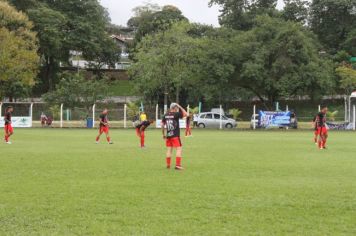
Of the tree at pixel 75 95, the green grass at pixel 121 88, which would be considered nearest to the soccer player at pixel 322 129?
the tree at pixel 75 95

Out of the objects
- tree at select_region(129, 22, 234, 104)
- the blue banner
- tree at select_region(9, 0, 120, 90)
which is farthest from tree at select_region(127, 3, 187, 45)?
the blue banner

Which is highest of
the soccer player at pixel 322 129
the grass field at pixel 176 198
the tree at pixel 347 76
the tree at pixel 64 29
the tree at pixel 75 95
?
the tree at pixel 64 29

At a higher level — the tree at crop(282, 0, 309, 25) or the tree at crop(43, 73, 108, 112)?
the tree at crop(282, 0, 309, 25)

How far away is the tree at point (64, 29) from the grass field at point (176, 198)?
184 ft

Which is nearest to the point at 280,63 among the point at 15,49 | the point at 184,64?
the point at 184,64

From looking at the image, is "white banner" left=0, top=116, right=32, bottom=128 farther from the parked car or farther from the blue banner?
the blue banner

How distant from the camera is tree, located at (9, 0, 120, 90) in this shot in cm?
6912

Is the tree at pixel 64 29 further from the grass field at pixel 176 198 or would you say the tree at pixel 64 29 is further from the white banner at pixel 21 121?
the grass field at pixel 176 198

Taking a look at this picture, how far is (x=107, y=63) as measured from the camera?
87438mm

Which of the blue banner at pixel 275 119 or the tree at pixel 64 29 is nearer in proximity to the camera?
the blue banner at pixel 275 119

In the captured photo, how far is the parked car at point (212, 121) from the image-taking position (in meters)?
48.7

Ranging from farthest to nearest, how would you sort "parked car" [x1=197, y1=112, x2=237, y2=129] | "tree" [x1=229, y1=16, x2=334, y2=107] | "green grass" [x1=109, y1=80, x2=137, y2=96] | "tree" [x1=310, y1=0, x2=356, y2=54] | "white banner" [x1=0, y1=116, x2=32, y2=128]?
"green grass" [x1=109, y1=80, x2=137, y2=96] → "tree" [x1=310, y1=0, x2=356, y2=54] → "tree" [x1=229, y1=16, x2=334, y2=107] → "parked car" [x1=197, y1=112, x2=237, y2=129] → "white banner" [x1=0, y1=116, x2=32, y2=128]

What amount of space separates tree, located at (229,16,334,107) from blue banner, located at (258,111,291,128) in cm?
801

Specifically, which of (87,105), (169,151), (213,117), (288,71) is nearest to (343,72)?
(288,71)
